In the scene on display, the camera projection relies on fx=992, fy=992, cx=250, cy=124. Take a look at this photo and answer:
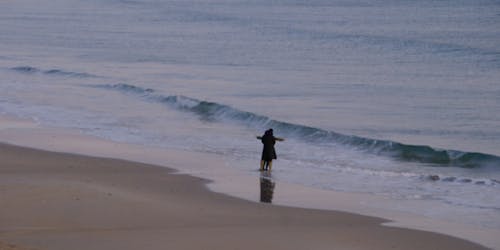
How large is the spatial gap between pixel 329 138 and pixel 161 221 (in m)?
12.0

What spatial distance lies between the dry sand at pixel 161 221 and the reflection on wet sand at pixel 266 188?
63 cm

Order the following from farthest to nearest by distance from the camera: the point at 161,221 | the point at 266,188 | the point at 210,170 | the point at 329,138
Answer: the point at 329,138 → the point at 210,170 → the point at 266,188 → the point at 161,221

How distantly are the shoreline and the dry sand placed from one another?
0.41 metres

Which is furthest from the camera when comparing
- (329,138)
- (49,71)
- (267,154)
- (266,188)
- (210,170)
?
(49,71)

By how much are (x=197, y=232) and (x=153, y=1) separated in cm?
10703

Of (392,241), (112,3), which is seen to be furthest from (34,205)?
(112,3)

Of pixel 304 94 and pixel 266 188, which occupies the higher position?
pixel 304 94

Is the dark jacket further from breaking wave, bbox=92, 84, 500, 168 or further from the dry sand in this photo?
breaking wave, bbox=92, 84, 500, 168

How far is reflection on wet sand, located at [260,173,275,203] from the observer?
18.4m

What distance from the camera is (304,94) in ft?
122

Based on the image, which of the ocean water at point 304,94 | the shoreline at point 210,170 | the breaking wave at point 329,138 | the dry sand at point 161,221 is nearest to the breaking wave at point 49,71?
the ocean water at point 304,94

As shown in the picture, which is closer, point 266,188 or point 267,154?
point 266,188

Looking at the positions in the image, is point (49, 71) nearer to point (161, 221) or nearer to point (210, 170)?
point (210, 170)

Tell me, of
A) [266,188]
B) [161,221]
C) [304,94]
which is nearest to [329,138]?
[266,188]
